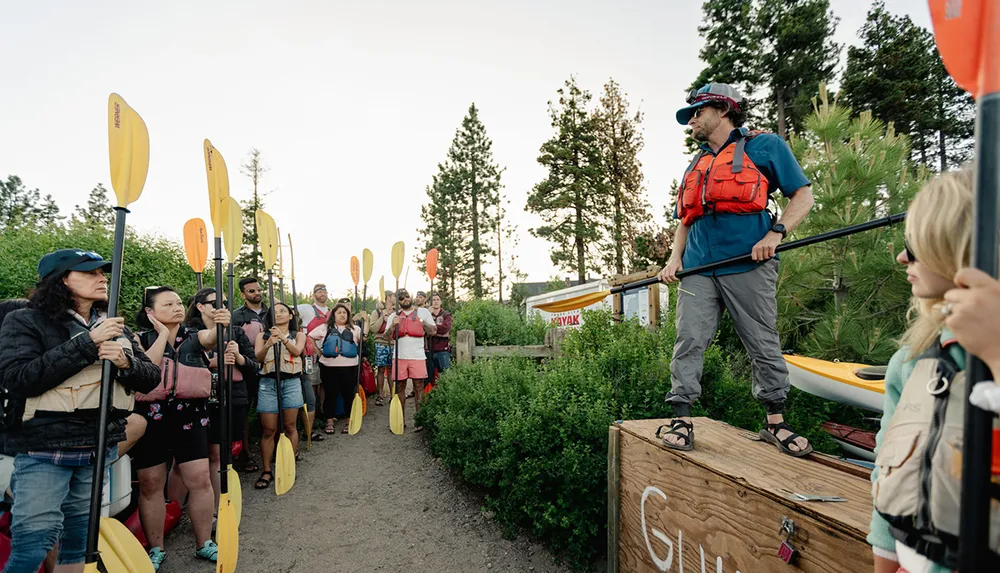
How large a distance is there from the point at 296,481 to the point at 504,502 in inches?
100

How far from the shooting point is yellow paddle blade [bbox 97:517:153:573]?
2.59 m

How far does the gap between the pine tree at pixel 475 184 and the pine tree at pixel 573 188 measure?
9996 millimetres

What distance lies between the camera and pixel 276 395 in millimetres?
5160

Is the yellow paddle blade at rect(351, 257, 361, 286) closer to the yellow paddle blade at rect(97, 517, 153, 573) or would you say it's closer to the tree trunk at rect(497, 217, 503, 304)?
the yellow paddle blade at rect(97, 517, 153, 573)

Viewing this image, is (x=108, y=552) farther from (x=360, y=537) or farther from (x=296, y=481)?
(x=296, y=481)

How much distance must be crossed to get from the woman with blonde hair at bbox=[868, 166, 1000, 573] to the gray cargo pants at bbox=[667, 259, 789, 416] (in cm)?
139

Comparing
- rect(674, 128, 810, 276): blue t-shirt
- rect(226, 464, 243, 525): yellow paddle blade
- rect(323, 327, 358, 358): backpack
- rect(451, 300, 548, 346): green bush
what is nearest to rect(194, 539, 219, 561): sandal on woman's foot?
rect(226, 464, 243, 525): yellow paddle blade

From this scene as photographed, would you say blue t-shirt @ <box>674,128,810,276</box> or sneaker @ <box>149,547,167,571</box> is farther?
sneaker @ <box>149,547,167,571</box>

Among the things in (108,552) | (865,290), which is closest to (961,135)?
(865,290)

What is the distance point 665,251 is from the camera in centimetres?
1352

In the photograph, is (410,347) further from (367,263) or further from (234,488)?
(234,488)

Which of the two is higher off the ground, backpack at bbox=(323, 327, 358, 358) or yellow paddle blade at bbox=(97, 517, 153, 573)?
backpack at bbox=(323, 327, 358, 358)

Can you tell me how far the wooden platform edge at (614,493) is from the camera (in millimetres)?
2674

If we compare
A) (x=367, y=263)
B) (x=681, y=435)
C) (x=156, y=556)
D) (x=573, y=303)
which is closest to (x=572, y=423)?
(x=681, y=435)
